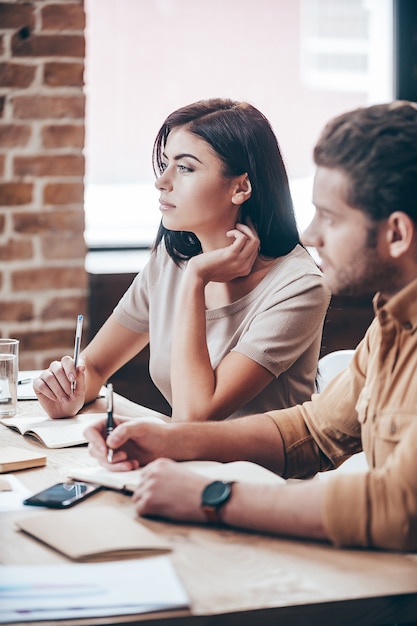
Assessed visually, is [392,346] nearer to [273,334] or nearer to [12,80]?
[273,334]

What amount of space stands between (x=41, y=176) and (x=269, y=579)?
7.40 feet

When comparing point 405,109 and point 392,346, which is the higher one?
point 405,109

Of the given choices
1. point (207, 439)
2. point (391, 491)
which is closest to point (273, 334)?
point (207, 439)

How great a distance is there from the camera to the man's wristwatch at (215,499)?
49.7 inches

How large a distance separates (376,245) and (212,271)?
0.77 metres

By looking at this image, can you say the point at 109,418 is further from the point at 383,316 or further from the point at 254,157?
the point at 254,157

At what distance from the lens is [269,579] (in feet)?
3.65

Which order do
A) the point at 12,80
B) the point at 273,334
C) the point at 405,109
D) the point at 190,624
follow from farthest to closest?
the point at 12,80
the point at 273,334
the point at 405,109
the point at 190,624

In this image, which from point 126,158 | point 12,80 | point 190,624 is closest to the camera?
point 190,624

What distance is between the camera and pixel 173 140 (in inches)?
85.0

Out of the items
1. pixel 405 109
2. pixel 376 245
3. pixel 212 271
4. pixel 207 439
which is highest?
pixel 405 109

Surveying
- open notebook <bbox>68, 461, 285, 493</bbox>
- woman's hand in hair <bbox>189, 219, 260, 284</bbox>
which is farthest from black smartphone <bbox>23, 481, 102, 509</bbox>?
woman's hand in hair <bbox>189, 219, 260, 284</bbox>

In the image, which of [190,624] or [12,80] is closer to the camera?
[190,624]

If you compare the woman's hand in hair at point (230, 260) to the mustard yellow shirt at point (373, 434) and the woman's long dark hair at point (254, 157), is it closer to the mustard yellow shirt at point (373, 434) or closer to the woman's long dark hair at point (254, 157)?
the woman's long dark hair at point (254, 157)
